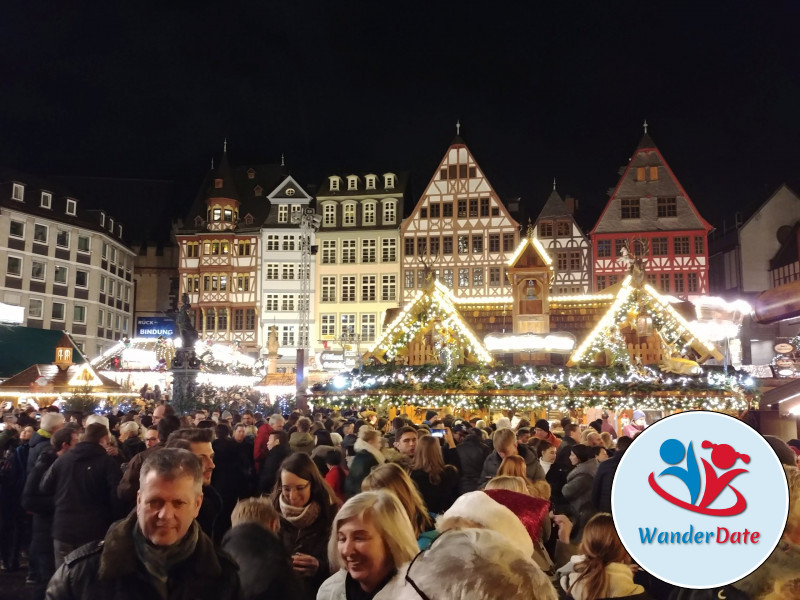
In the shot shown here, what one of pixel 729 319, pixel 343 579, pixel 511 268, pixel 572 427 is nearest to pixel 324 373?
pixel 511 268

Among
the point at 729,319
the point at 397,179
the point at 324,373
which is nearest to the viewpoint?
the point at 729,319

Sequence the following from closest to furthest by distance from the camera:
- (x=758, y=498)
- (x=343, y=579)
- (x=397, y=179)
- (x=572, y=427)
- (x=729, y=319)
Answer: (x=758, y=498) → (x=343, y=579) → (x=572, y=427) → (x=729, y=319) → (x=397, y=179)

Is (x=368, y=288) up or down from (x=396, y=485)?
up

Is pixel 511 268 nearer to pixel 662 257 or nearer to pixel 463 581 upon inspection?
pixel 463 581

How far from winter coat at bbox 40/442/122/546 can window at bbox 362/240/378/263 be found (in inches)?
1539

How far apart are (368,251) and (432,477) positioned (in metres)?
38.9

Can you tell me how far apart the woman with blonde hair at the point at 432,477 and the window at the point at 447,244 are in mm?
35852

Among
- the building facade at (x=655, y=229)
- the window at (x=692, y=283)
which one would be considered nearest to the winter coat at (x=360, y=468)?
the building facade at (x=655, y=229)

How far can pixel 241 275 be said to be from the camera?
4625cm

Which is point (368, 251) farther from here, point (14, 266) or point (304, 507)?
point (304, 507)

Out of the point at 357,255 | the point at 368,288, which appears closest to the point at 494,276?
the point at 368,288

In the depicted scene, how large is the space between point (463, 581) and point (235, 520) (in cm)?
218

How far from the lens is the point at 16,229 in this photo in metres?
43.1

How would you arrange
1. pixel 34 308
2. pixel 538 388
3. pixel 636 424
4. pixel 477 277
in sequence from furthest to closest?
pixel 34 308
pixel 477 277
pixel 538 388
pixel 636 424
